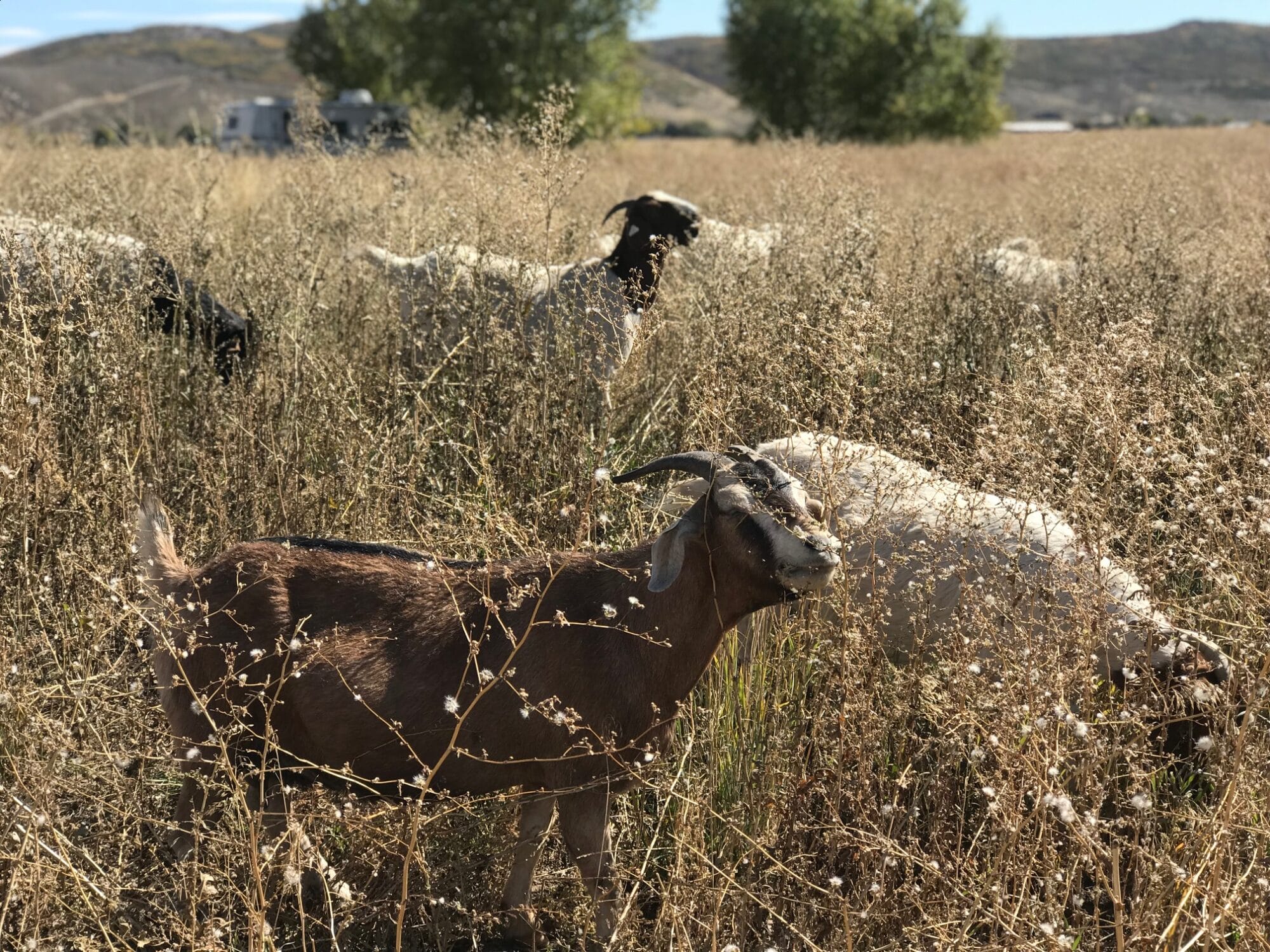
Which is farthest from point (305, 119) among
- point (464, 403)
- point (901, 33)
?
point (901, 33)

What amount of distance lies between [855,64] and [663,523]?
133 feet

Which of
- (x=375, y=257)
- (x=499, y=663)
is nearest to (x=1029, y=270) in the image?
(x=375, y=257)

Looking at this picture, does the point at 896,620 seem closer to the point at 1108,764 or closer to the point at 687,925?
the point at 1108,764

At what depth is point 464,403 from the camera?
4859mm

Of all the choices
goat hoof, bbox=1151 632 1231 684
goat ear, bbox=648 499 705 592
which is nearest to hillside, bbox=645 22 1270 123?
goat hoof, bbox=1151 632 1231 684

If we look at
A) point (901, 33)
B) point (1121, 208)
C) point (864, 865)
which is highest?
point (901, 33)

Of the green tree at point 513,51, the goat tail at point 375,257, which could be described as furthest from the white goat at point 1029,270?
the green tree at point 513,51

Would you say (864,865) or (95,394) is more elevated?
(95,394)

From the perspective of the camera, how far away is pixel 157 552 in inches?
130

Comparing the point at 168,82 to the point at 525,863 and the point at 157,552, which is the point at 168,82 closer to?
the point at 157,552

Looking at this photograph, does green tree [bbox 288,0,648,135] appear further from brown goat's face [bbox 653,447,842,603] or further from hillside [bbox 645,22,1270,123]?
hillside [bbox 645,22,1270,123]

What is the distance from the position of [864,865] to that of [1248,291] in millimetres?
4991

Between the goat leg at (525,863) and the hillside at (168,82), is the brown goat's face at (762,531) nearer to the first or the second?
the goat leg at (525,863)

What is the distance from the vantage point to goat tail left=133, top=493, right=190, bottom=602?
3.25m
